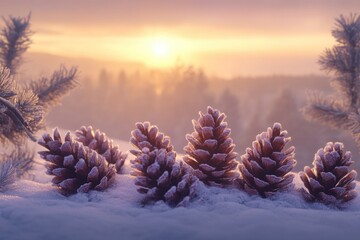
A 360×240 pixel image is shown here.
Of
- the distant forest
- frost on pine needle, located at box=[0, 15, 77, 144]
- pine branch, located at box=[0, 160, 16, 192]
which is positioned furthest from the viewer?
the distant forest

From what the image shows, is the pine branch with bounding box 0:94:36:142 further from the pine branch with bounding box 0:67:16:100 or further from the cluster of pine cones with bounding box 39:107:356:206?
the cluster of pine cones with bounding box 39:107:356:206

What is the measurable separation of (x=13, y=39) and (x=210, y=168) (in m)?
3.91

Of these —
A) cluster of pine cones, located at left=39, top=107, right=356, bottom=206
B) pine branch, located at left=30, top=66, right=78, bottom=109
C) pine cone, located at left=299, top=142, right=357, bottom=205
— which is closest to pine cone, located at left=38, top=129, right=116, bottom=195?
cluster of pine cones, located at left=39, top=107, right=356, bottom=206

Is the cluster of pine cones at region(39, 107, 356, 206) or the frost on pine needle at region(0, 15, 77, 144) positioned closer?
the cluster of pine cones at region(39, 107, 356, 206)

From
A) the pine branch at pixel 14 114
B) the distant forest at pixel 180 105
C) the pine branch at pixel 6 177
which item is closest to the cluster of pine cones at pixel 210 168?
the pine branch at pixel 6 177

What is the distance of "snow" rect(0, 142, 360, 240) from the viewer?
8.29 ft

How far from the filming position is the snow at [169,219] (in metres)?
2.53

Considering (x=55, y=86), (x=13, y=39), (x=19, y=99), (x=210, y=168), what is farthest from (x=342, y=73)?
(x=13, y=39)

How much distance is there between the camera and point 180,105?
3478 cm

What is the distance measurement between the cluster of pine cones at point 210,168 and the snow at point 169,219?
5.1 inches

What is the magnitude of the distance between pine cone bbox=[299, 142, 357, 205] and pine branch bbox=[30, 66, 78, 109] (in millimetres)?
3438

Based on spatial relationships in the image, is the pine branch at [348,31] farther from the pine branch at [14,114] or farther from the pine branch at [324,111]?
the pine branch at [14,114]

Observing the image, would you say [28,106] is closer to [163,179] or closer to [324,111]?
[163,179]

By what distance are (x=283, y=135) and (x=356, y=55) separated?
2844 millimetres
